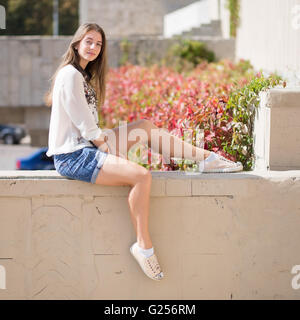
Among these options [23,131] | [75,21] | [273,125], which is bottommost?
[23,131]

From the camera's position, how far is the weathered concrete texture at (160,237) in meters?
3.18

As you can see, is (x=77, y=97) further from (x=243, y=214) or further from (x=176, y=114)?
(x=176, y=114)

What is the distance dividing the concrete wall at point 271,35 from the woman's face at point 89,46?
5.56ft

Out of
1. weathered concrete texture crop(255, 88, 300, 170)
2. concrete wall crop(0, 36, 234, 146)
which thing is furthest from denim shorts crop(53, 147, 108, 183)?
concrete wall crop(0, 36, 234, 146)

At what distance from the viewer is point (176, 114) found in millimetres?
4855

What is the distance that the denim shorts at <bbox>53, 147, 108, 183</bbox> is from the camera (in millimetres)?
3084

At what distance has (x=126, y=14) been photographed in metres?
17.7

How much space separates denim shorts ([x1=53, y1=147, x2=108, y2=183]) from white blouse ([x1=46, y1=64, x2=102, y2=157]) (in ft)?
0.13

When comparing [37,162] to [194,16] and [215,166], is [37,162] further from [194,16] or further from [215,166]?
[215,166]

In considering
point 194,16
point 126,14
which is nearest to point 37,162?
point 194,16

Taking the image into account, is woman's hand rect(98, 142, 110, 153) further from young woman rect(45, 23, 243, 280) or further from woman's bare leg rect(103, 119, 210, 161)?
woman's bare leg rect(103, 119, 210, 161)

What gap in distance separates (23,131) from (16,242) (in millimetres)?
31394
